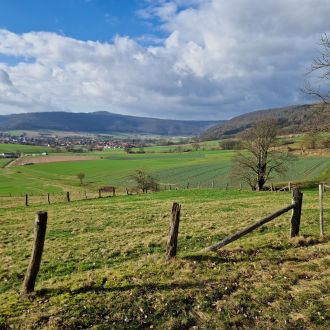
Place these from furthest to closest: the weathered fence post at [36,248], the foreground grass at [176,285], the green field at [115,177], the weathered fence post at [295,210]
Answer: the green field at [115,177] < the weathered fence post at [295,210] < the weathered fence post at [36,248] < the foreground grass at [176,285]

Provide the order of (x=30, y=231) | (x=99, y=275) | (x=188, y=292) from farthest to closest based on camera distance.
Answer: (x=30, y=231) < (x=99, y=275) < (x=188, y=292)

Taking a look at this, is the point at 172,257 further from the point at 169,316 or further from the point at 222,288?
the point at 169,316

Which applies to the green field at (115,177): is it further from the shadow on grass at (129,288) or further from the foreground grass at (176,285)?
the shadow on grass at (129,288)

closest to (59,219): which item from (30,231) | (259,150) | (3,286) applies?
(30,231)

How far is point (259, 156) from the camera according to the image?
51625mm

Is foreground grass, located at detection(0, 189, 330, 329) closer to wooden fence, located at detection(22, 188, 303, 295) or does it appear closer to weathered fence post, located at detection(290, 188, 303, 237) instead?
→ wooden fence, located at detection(22, 188, 303, 295)

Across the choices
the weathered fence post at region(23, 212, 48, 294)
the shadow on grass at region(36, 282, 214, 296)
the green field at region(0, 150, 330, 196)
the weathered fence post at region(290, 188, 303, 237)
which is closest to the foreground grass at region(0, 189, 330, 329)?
the shadow on grass at region(36, 282, 214, 296)

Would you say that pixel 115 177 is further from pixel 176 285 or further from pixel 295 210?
pixel 176 285

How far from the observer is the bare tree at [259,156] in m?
50.6

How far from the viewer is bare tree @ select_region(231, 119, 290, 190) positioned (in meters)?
50.6

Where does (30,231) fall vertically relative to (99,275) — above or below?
below

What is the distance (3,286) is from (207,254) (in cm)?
716

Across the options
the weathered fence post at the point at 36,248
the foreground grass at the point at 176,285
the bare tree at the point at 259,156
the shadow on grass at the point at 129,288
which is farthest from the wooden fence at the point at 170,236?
the bare tree at the point at 259,156

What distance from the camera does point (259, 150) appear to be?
51.2m
